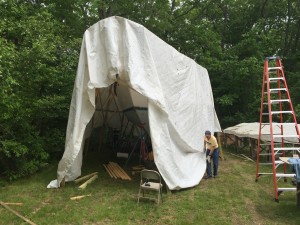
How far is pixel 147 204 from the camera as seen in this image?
668 cm

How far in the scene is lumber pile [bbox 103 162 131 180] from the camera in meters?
8.93

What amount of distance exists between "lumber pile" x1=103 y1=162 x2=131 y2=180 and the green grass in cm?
26

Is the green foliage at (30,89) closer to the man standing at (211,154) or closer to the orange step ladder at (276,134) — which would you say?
the man standing at (211,154)

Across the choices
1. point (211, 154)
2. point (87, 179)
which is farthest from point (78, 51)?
point (211, 154)

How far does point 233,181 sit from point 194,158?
128cm

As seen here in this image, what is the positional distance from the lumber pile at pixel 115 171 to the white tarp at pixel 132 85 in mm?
1193

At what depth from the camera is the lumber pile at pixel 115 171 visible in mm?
8930

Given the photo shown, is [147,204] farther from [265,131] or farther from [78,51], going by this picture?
[265,131]

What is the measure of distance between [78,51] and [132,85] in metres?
5.06

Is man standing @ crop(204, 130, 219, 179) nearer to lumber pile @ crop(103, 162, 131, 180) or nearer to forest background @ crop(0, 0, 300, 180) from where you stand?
lumber pile @ crop(103, 162, 131, 180)

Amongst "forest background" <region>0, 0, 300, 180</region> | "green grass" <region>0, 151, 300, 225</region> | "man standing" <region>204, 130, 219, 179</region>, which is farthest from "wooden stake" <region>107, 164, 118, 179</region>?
"man standing" <region>204, 130, 219, 179</region>

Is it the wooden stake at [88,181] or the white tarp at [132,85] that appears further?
the wooden stake at [88,181]

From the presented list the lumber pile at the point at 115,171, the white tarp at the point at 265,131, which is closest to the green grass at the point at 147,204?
the lumber pile at the point at 115,171

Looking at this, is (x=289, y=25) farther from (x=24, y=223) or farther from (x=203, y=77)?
(x=24, y=223)
